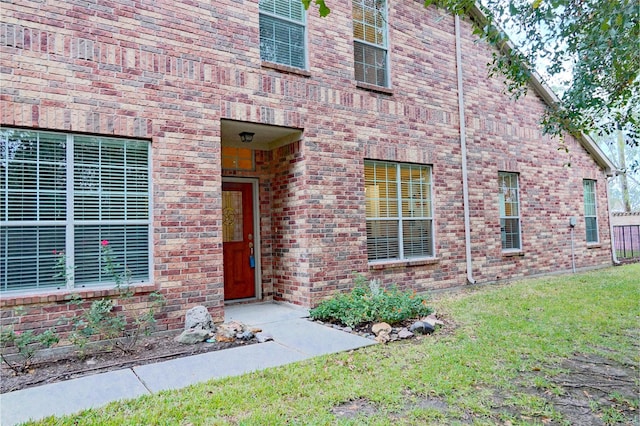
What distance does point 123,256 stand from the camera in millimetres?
5363

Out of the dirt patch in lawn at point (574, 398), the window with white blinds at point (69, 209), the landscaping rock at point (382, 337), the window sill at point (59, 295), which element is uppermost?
the window with white blinds at point (69, 209)

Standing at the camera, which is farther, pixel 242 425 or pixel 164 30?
pixel 164 30

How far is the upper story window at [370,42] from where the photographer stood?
25.8 ft

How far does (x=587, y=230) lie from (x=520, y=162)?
3883mm

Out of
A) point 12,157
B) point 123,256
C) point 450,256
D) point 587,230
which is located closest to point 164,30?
point 12,157

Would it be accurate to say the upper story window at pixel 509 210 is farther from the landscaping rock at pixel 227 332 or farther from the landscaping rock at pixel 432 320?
the landscaping rock at pixel 227 332

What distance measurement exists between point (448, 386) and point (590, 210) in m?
11.4

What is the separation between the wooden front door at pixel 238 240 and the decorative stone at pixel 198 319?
188 centimetres

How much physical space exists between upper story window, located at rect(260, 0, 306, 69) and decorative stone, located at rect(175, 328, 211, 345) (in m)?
4.21

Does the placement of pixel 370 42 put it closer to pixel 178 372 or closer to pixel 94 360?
pixel 178 372

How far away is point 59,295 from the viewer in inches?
189

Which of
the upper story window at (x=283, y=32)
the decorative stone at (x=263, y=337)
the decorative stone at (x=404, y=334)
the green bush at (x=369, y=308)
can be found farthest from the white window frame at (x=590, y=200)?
the decorative stone at (x=263, y=337)

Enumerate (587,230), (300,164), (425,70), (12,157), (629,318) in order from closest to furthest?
(12,157) < (629,318) < (300,164) < (425,70) < (587,230)

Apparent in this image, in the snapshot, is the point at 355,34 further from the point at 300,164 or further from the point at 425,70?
the point at 300,164
